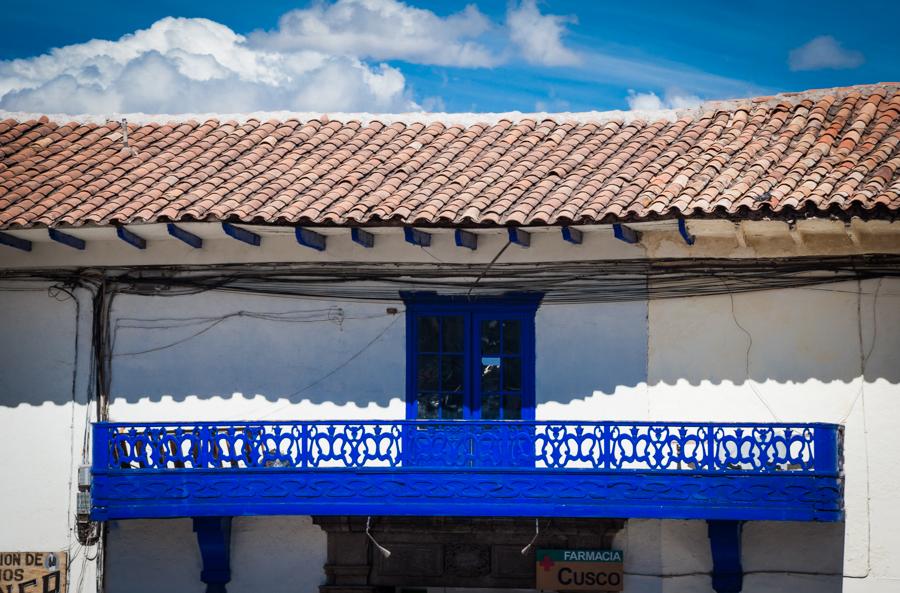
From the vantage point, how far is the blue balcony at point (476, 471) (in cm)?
1423

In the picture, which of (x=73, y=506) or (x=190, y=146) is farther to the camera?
(x=190, y=146)

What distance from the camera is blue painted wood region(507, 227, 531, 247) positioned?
48.4 ft

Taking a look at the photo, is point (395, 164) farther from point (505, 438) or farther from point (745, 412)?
point (745, 412)

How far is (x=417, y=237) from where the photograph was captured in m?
15.2

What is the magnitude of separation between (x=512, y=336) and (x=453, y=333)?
66 centimetres

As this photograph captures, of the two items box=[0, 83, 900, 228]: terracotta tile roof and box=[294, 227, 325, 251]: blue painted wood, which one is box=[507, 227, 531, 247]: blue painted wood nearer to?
box=[0, 83, 900, 228]: terracotta tile roof

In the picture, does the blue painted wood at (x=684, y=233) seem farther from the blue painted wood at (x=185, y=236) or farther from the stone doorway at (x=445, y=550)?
the blue painted wood at (x=185, y=236)

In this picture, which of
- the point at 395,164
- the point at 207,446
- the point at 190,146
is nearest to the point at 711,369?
the point at 395,164

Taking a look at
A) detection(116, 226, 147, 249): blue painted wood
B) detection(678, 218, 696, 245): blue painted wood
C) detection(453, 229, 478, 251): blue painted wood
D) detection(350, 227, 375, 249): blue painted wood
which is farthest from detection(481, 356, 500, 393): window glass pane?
detection(116, 226, 147, 249): blue painted wood

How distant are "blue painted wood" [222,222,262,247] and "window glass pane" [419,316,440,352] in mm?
2043

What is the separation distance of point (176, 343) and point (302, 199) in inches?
92.4

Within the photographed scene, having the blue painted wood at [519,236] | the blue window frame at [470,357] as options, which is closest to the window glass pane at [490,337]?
the blue window frame at [470,357]

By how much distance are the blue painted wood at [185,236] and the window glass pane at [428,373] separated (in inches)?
111

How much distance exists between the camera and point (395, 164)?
16266 millimetres
